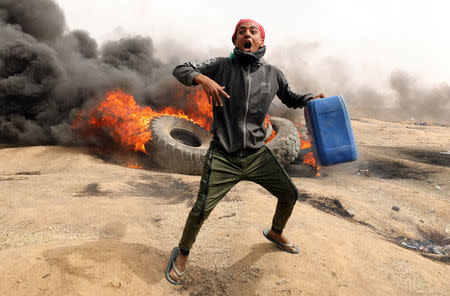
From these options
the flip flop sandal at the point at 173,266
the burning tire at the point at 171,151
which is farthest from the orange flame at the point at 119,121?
the flip flop sandal at the point at 173,266

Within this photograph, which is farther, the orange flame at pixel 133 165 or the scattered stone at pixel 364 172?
the orange flame at pixel 133 165

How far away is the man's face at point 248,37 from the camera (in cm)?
229

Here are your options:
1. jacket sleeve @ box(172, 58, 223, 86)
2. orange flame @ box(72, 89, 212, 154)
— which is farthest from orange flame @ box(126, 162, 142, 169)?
jacket sleeve @ box(172, 58, 223, 86)

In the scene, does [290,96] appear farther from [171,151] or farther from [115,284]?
[171,151]

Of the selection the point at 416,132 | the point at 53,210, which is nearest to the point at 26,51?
the point at 53,210

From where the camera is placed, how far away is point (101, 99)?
7328 mm

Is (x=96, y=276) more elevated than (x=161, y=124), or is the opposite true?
(x=96, y=276)

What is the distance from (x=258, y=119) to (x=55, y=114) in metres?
7.72

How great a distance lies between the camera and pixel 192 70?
7.15 feet

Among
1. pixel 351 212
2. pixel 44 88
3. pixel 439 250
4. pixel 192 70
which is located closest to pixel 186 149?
pixel 351 212

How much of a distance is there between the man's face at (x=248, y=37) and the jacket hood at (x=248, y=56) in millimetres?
81

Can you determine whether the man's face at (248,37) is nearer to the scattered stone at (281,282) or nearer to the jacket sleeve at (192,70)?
the jacket sleeve at (192,70)

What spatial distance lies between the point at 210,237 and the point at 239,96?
5.19 feet

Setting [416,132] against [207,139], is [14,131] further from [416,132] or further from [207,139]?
[416,132]
